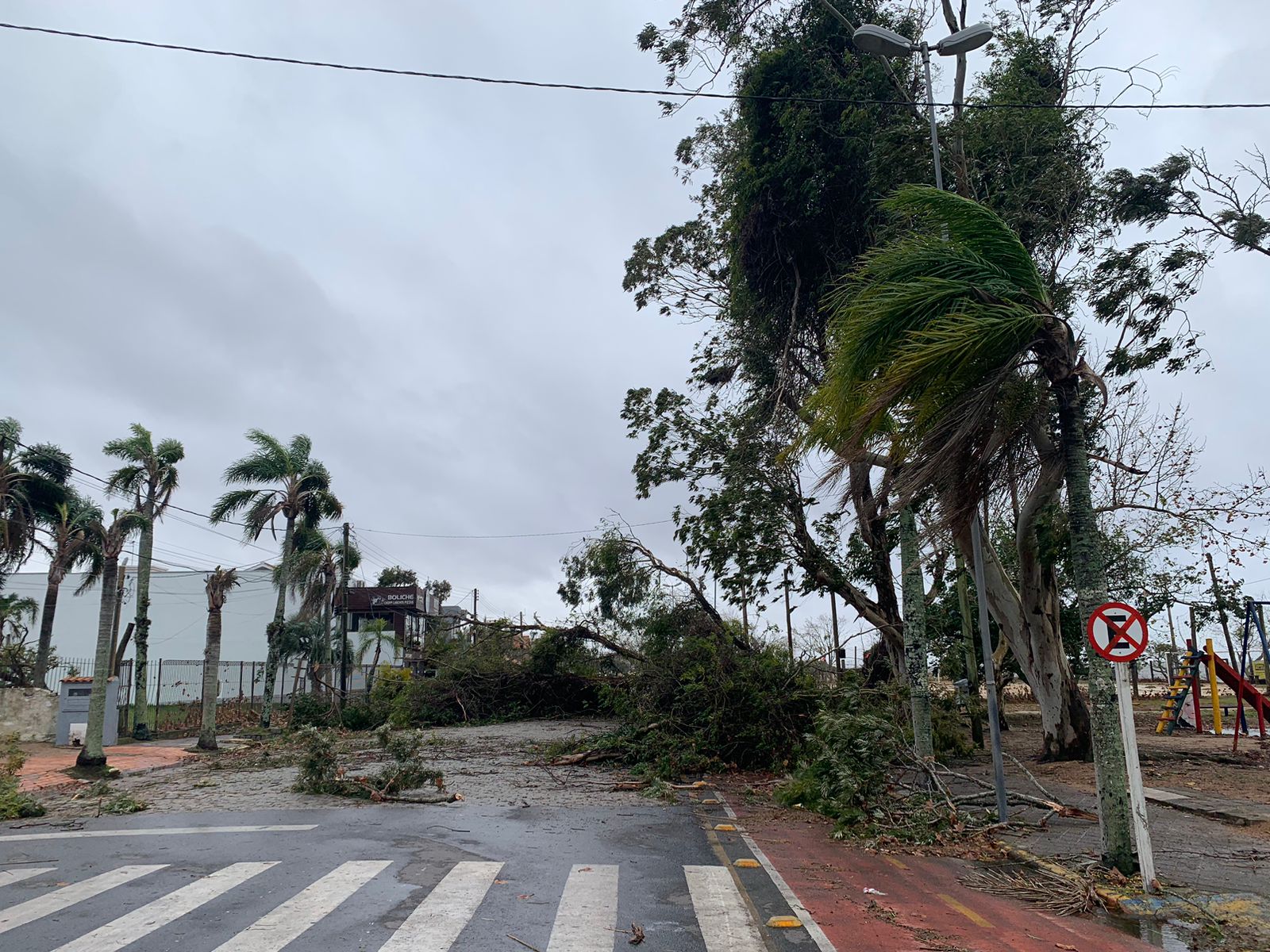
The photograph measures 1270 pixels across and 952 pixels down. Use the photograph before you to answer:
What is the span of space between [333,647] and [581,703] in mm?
17066

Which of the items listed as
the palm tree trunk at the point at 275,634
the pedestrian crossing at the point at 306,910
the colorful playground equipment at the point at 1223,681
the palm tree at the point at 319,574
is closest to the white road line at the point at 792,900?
the pedestrian crossing at the point at 306,910

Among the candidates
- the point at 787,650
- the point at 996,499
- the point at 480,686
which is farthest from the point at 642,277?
the point at 996,499

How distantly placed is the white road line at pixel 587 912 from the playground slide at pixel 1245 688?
16003 mm

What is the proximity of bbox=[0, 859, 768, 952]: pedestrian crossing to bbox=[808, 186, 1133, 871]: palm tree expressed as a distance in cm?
412

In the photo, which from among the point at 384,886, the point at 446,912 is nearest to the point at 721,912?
the point at 446,912

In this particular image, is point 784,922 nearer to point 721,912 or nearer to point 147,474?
point 721,912

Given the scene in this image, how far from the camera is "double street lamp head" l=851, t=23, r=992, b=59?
11.2 metres

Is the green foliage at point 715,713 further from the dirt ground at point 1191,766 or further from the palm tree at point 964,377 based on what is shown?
the palm tree at point 964,377

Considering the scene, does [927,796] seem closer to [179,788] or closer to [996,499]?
[996,499]

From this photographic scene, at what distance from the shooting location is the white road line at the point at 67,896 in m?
6.38

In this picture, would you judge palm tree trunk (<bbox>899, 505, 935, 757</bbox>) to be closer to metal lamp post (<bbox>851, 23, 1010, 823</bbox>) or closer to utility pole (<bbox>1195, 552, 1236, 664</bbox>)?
metal lamp post (<bbox>851, 23, 1010, 823</bbox>)

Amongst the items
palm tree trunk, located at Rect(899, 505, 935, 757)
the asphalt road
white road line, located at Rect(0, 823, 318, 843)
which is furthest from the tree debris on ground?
palm tree trunk, located at Rect(899, 505, 935, 757)

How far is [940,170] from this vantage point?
464 inches

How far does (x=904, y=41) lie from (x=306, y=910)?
11933 millimetres
